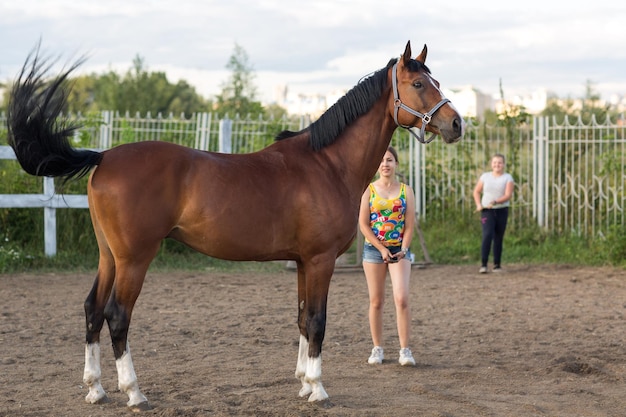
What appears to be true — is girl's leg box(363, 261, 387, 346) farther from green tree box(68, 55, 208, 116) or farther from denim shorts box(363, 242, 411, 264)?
green tree box(68, 55, 208, 116)

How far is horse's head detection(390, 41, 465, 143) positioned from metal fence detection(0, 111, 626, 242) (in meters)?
8.31

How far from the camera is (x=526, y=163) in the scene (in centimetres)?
1528

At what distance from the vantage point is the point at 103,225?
521 cm

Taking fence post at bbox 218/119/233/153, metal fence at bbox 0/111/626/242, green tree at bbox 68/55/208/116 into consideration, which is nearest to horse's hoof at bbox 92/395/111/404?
metal fence at bbox 0/111/626/242

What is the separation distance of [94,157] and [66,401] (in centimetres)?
164

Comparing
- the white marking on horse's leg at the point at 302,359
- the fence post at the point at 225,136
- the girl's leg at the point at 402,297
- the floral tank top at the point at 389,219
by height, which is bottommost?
the white marking on horse's leg at the point at 302,359

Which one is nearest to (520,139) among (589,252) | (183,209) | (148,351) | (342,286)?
(589,252)

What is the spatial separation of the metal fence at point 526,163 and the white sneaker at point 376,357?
748cm

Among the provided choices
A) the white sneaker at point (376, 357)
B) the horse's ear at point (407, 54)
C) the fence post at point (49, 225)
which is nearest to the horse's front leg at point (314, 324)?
the white sneaker at point (376, 357)

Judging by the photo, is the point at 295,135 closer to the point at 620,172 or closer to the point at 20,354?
the point at 20,354

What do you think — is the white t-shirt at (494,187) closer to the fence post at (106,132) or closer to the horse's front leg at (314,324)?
the horse's front leg at (314,324)

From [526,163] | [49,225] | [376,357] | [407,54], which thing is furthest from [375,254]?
[526,163]

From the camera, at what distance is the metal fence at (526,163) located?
14.0m

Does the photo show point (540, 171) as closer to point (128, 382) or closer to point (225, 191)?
point (225, 191)
